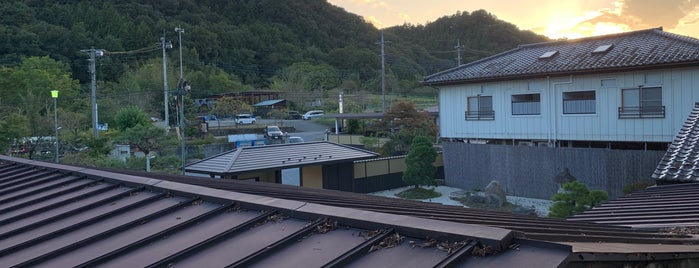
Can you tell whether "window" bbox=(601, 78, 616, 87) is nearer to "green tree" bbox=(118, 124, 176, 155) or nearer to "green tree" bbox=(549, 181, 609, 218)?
"green tree" bbox=(549, 181, 609, 218)

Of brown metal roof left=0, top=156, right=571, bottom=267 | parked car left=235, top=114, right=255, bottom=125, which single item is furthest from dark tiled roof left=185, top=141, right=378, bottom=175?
parked car left=235, top=114, right=255, bottom=125

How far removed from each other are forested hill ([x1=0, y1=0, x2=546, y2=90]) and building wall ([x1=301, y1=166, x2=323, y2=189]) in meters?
33.7

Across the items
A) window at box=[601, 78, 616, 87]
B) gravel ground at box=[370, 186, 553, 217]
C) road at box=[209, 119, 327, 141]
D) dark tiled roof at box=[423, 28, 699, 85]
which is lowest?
gravel ground at box=[370, 186, 553, 217]

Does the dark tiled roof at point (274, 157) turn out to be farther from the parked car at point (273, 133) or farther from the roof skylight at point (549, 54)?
the parked car at point (273, 133)

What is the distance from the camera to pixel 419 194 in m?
19.0

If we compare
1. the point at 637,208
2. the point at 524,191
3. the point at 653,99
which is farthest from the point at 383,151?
the point at 637,208

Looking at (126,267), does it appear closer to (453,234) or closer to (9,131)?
(453,234)

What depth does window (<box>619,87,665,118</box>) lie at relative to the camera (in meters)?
15.6

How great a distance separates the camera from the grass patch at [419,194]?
61.5 feet

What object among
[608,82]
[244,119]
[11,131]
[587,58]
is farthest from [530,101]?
[244,119]

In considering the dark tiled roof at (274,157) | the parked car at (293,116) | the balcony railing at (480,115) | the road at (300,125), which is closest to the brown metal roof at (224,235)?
the dark tiled roof at (274,157)

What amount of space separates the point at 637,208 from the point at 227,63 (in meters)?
57.6

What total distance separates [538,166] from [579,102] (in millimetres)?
2480

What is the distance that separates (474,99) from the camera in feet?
66.3
